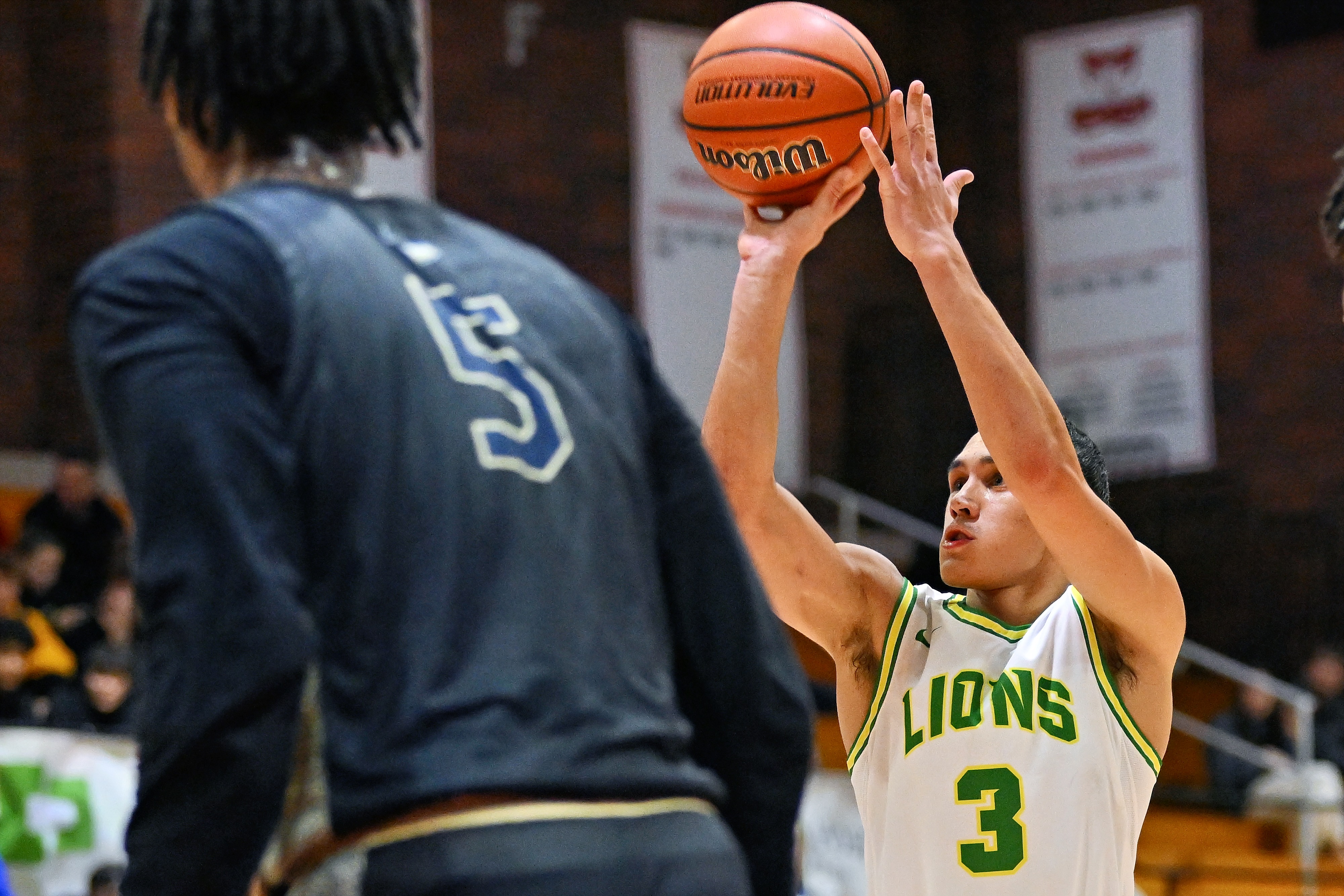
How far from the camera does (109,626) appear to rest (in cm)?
874

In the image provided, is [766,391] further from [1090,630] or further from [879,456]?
[879,456]

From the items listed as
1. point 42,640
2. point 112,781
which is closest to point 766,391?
point 112,781

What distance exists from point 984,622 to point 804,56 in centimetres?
112

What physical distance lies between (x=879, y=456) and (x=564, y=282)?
1197cm

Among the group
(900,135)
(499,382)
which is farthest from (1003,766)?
(499,382)

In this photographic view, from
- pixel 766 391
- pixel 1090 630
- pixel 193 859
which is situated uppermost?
pixel 766 391

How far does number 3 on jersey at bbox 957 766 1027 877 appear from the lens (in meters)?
3.25

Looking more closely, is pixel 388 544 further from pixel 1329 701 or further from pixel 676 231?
pixel 676 231

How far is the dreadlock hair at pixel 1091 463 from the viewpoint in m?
3.57

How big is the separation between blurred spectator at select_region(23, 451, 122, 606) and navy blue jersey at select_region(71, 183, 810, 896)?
8217 millimetres

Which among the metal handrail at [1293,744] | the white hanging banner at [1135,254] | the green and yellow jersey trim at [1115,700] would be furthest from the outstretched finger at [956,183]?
the white hanging banner at [1135,254]

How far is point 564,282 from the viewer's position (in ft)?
6.46

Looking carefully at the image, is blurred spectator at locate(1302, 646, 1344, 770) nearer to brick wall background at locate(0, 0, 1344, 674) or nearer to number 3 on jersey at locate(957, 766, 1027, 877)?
brick wall background at locate(0, 0, 1344, 674)

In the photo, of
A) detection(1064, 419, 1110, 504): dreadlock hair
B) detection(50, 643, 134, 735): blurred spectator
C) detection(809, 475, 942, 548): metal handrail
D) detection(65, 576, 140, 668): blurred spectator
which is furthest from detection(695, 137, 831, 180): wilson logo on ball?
detection(809, 475, 942, 548): metal handrail
